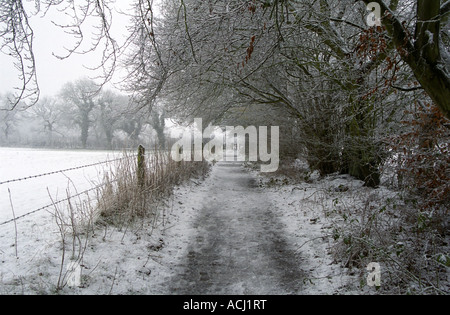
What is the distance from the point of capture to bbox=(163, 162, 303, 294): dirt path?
10.7 feet

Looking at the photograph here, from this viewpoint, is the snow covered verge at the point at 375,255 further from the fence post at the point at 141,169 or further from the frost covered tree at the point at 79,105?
the frost covered tree at the point at 79,105

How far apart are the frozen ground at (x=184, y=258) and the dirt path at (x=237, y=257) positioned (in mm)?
12

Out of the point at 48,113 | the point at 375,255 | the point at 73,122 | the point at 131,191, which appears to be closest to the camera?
the point at 375,255

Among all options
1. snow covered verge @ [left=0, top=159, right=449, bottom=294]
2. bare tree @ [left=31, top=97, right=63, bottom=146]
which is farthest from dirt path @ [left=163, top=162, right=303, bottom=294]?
bare tree @ [left=31, top=97, right=63, bottom=146]

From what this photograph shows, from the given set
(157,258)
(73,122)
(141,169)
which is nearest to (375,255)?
(157,258)

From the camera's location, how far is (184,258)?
13.3 ft

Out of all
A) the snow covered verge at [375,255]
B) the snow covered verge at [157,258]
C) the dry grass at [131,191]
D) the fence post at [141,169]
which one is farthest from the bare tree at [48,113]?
the snow covered verge at [375,255]

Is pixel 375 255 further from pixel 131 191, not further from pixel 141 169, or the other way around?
pixel 141 169

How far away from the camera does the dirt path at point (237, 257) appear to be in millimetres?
3266

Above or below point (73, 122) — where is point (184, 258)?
below

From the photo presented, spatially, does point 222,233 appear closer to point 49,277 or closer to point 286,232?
point 286,232

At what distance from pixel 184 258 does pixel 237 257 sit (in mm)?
762

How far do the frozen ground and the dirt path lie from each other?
0.04ft

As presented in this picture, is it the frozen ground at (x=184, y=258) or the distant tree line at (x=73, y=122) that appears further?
the distant tree line at (x=73, y=122)
